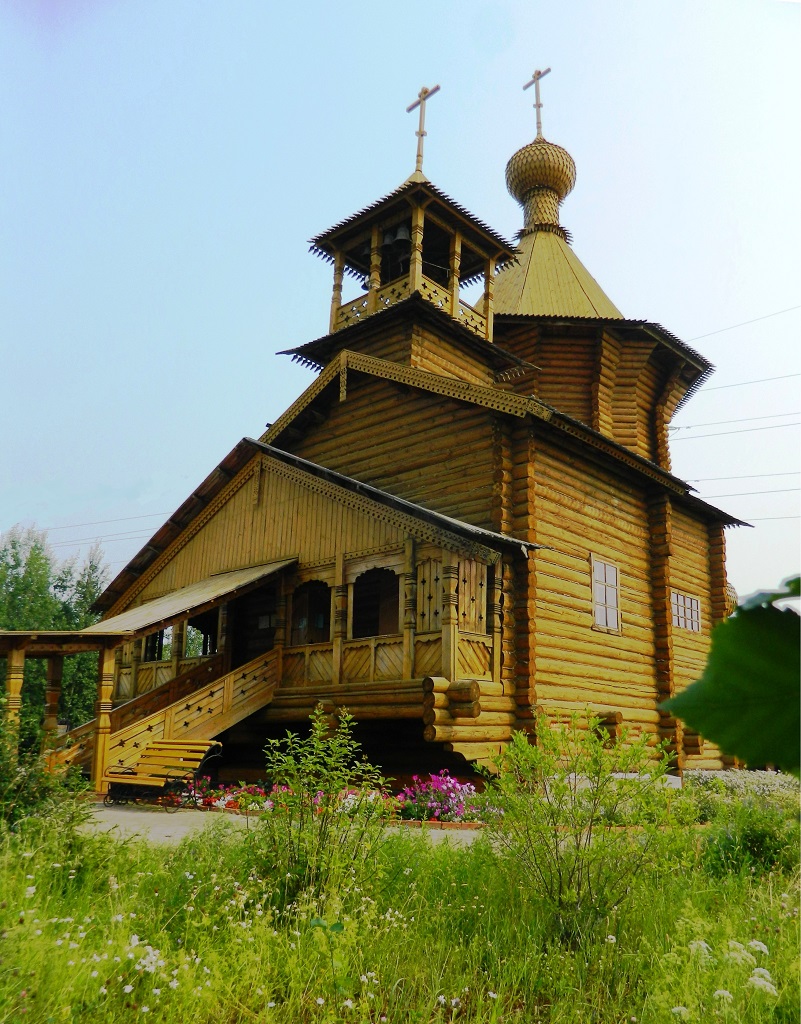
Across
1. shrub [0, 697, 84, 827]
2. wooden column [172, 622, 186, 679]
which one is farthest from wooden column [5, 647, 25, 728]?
shrub [0, 697, 84, 827]

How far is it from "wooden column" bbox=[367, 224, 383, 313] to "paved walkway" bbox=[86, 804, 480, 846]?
36.2ft

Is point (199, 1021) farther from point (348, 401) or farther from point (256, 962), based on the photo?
point (348, 401)

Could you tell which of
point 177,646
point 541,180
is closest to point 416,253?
point 177,646

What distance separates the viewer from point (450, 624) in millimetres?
12172

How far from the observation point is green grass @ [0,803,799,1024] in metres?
4.00

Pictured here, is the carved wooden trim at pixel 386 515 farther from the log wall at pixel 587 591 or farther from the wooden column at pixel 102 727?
the wooden column at pixel 102 727

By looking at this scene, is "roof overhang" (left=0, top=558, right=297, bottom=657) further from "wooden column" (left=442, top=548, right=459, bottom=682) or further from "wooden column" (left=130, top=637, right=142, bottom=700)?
"wooden column" (left=442, top=548, right=459, bottom=682)

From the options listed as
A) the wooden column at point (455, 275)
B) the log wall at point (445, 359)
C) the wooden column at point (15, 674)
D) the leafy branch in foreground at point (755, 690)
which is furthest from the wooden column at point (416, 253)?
the leafy branch in foreground at point (755, 690)

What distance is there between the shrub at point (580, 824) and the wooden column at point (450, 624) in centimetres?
596

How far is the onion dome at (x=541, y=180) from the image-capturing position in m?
25.0

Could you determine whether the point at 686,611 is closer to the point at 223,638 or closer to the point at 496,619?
the point at 496,619

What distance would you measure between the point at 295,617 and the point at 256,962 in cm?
1259

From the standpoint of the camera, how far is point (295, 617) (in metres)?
16.8

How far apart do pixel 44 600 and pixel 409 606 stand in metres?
29.6
